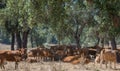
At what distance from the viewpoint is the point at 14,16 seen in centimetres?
3206

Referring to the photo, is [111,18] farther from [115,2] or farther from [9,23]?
[9,23]

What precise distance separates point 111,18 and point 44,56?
43.0 ft

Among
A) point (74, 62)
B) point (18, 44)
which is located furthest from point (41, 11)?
point (18, 44)

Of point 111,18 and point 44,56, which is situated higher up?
point 111,18

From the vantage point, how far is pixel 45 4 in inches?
477

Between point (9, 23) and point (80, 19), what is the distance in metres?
9.52

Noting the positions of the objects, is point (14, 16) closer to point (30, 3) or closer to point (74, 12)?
→ point (74, 12)

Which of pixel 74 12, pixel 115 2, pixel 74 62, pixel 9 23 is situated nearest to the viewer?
pixel 115 2

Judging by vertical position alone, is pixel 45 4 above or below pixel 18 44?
above

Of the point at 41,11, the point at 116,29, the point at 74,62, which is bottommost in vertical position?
the point at 74,62

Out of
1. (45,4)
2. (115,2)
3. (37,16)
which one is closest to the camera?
(115,2)

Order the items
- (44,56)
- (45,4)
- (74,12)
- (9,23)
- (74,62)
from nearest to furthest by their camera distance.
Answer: (45,4)
(74,62)
(44,56)
(74,12)
(9,23)

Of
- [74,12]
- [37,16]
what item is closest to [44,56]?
[74,12]

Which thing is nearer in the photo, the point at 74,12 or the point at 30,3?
the point at 30,3
